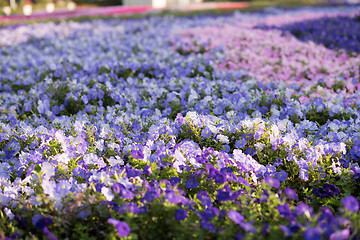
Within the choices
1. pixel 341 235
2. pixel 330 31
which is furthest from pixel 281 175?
pixel 330 31

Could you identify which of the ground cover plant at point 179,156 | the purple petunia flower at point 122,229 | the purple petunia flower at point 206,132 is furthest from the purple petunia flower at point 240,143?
the purple petunia flower at point 122,229

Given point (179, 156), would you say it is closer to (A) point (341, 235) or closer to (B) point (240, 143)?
(B) point (240, 143)

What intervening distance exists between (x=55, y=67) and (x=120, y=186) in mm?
3831

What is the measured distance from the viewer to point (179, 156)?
2.46 meters

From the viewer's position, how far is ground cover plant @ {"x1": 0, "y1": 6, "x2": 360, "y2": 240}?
Result: 1956 mm

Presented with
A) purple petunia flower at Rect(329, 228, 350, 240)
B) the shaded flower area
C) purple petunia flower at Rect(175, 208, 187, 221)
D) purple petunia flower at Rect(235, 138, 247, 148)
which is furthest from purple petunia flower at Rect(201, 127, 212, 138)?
the shaded flower area

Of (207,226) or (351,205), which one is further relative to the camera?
(207,226)

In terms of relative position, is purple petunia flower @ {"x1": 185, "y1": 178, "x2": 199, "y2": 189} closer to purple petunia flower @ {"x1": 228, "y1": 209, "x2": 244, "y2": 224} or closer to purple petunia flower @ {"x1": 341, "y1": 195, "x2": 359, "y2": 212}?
purple petunia flower @ {"x1": 228, "y1": 209, "x2": 244, "y2": 224}

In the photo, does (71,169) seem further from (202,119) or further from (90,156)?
(202,119)

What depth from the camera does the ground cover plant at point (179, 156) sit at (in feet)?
6.42

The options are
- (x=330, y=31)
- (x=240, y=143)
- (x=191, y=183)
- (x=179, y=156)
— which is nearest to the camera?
(x=191, y=183)

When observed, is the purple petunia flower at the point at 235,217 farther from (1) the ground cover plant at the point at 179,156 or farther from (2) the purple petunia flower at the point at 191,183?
(2) the purple petunia flower at the point at 191,183

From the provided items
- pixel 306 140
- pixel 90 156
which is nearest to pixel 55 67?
pixel 90 156

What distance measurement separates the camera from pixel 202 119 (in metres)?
3.01
